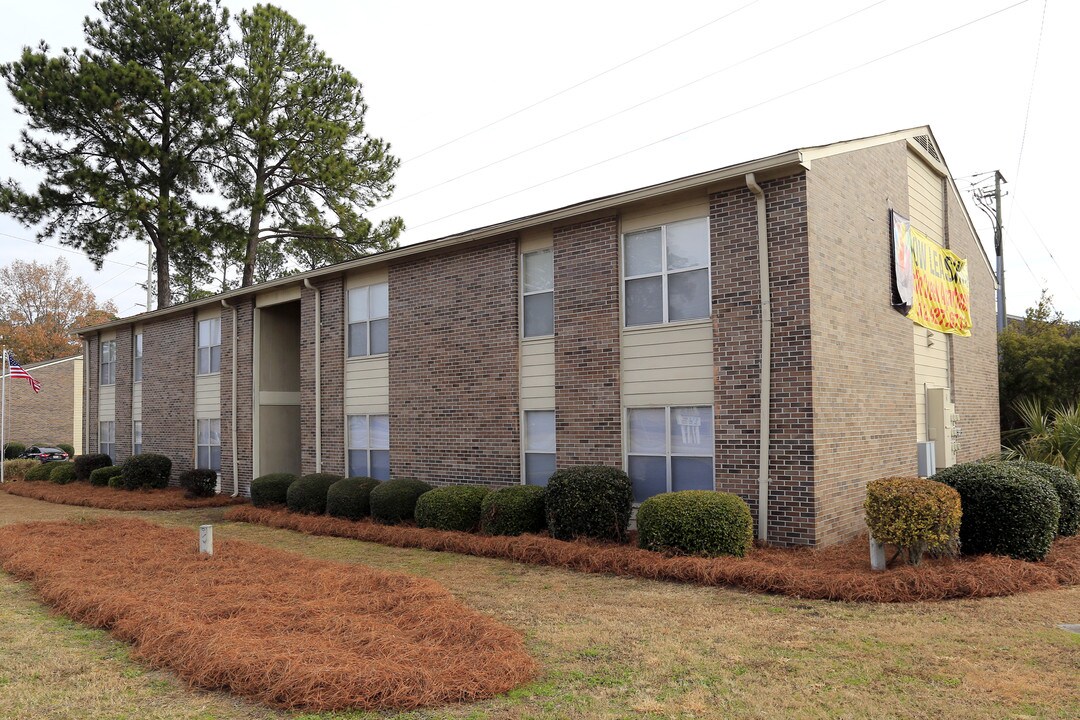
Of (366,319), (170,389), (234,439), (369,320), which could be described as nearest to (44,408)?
(170,389)

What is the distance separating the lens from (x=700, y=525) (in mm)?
9758

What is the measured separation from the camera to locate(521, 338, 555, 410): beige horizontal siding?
13.3m

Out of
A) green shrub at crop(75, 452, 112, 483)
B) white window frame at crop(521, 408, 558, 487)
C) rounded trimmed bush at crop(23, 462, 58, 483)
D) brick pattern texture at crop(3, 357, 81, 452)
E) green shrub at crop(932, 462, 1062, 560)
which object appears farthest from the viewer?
brick pattern texture at crop(3, 357, 81, 452)

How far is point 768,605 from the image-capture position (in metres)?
7.96

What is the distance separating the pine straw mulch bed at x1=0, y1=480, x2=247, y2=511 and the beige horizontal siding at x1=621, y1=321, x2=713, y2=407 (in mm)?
11919

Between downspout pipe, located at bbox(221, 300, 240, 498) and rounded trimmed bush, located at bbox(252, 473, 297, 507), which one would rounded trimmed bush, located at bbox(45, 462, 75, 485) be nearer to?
downspout pipe, located at bbox(221, 300, 240, 498)

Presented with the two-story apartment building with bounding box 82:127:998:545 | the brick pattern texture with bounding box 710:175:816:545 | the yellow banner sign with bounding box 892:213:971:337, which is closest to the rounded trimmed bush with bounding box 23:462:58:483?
the two-story apartment building with bounding box 82:127:998:545

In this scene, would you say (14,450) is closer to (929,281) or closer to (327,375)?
(327,375)

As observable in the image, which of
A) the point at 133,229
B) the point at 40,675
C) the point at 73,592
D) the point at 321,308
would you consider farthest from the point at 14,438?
the point at 40,675

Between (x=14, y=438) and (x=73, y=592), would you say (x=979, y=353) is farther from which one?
(x=14, y=438)

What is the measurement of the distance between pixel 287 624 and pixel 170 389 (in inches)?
740

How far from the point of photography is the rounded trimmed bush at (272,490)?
17250 mm

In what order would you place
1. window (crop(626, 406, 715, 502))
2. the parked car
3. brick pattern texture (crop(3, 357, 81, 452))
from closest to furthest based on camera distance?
window (crop(626, 406, 715, 502)), the parked car, brick pattern texture (crop(3, 357, 81, 452))

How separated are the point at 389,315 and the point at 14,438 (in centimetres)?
3711
